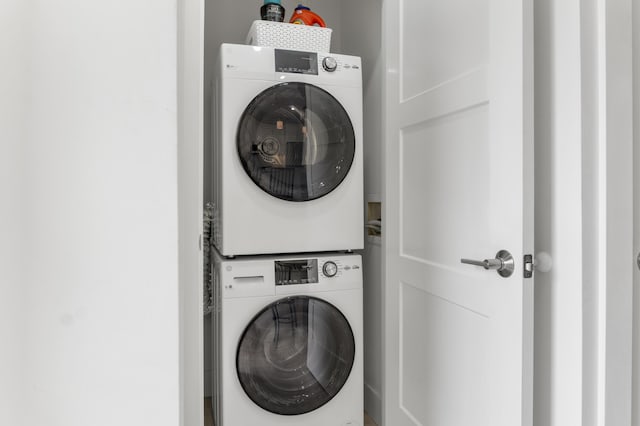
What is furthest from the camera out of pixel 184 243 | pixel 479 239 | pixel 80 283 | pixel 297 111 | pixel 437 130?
pixel 297 111

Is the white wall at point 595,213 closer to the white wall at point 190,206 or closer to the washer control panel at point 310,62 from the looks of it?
the white wall at point 190,206

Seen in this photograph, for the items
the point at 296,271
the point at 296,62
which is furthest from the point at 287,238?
the point at 296,62

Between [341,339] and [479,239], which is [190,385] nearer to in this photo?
[479,239]

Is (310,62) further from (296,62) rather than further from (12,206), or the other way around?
(12,206)

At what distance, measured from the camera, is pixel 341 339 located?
1.86m

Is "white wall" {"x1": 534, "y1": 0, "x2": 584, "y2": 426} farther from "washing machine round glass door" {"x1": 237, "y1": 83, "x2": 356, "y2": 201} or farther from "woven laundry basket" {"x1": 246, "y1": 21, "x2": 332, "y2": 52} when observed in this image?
"woven laundry basket" {"x1": 246, "y1": 21, "x2": 332, "y2": 52}

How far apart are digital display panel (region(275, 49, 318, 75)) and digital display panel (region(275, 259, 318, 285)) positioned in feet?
2.74

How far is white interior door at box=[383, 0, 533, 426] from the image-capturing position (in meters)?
1.04

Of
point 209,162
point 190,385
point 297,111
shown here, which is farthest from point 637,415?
point 209,162

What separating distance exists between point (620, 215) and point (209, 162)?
200 cm

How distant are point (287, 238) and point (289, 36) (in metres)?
0.92

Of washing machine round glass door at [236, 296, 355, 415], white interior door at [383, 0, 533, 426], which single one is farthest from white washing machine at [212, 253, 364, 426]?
white interior door at [383, 0, 533, 426]

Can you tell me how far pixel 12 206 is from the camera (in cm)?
49

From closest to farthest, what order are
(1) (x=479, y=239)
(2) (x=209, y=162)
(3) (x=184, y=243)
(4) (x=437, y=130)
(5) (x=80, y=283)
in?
(5) (x=80, y=283) < (3) (x=184, y=243) < (1) (x=479, y=239) < (4) (x=437, y=130) < (2) (x=209, y=162)
